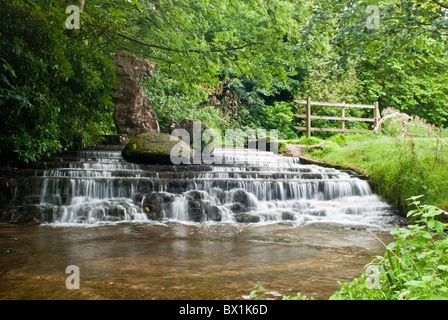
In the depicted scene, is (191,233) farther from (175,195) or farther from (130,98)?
(130,98)

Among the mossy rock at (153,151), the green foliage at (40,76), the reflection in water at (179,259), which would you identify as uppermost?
the green foliage at (40,76)

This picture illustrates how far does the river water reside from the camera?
307 centimetres

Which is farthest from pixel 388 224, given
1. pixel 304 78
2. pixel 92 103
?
pixel 304 78

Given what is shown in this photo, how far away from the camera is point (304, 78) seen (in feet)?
67.7

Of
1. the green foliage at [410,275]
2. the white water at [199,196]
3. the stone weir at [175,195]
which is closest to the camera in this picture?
the green foliage at [410,275]

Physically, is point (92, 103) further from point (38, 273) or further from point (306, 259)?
point (306, 259)

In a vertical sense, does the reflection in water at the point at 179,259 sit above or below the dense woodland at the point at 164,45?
below

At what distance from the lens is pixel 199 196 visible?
752cm

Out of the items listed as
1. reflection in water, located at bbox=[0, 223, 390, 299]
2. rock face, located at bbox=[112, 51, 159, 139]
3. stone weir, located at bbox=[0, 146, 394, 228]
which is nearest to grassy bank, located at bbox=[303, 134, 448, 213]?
stone weir, located at bbox=[0, 146, 394, 228]

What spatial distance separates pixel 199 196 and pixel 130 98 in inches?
269

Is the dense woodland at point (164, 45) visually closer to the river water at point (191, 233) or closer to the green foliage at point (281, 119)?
the river water at point (191, 233)

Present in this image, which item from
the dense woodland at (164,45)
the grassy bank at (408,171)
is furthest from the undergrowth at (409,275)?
the grassy bank at (408,171)

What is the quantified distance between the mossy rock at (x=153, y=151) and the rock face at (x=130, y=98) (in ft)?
11.2

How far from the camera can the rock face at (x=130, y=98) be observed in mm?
12875
